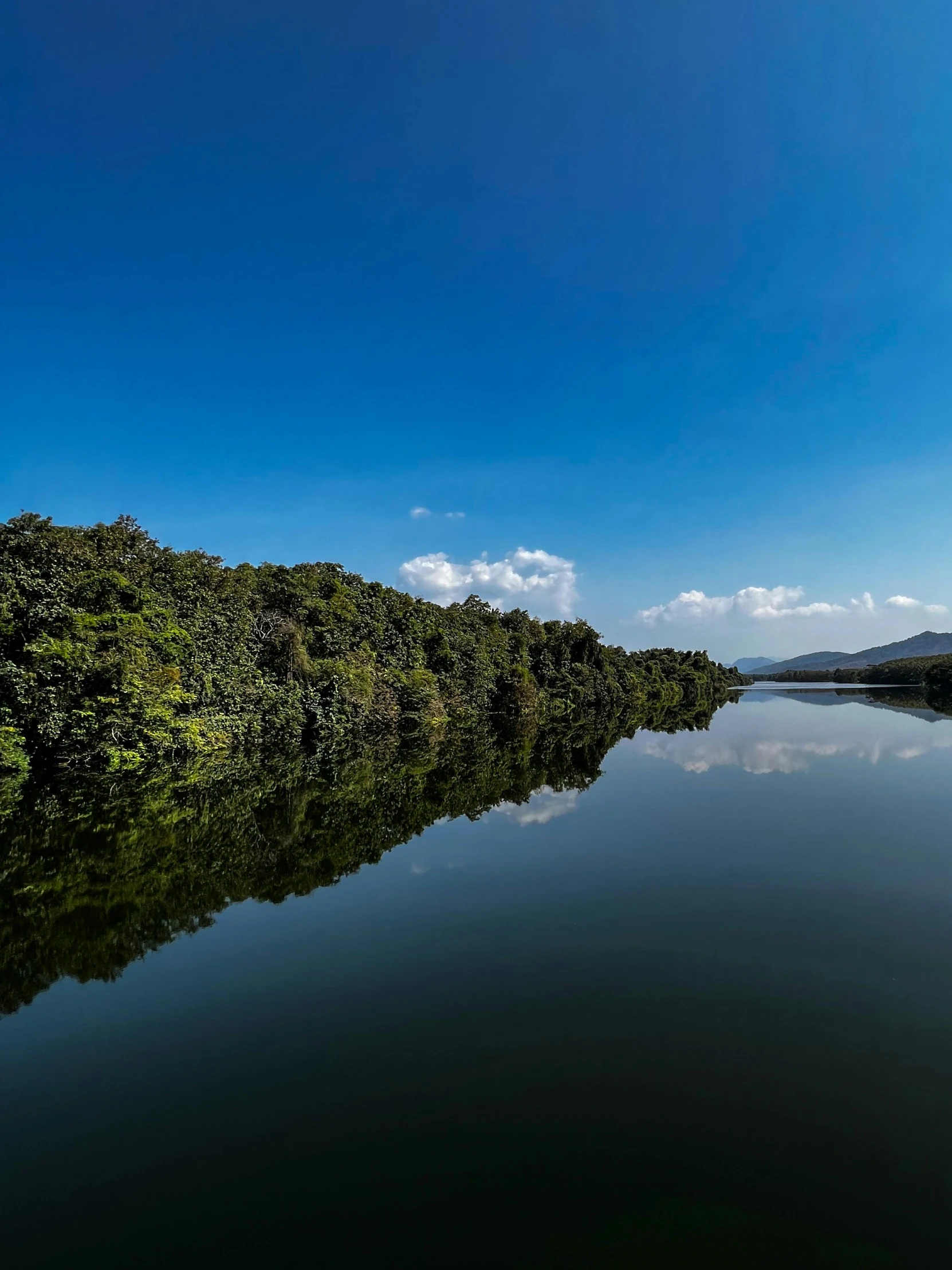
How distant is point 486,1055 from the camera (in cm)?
472

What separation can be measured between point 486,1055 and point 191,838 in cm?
908

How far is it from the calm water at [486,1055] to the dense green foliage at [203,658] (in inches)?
421

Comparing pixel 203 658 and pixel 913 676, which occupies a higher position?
pixel 203 658

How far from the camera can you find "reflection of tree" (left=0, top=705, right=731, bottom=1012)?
7453 millimetres

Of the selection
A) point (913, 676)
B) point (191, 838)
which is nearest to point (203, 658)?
point (191, 838)

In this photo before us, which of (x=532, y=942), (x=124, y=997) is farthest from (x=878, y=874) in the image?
(x=124, y=997)

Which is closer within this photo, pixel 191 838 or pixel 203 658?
pixel 191 838

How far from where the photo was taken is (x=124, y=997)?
6035mm

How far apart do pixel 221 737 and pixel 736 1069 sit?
2450 centimetres

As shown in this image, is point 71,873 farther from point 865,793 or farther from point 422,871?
point 865,793

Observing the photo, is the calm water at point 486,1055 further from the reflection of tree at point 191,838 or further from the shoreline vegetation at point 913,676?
the shoreline vegetation at point 913,676

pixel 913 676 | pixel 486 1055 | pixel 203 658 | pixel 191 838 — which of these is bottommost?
pixel 913 676

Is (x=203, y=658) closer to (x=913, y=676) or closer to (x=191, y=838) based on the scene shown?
(x=191, y=838)

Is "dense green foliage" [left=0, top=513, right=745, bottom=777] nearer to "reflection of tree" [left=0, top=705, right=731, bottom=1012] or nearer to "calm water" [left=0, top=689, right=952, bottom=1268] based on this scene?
"reflection of tree" [left=0, top=705, right=731, bottom=1012]
